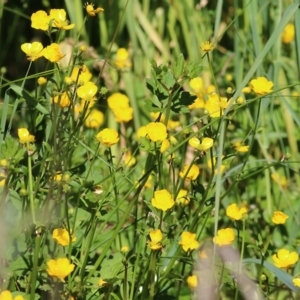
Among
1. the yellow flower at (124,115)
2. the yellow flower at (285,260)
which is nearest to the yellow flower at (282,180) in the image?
the yellow flower at (124,115)

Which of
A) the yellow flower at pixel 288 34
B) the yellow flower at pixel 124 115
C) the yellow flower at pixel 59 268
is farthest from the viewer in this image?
the yellow flower at pixel 288 34

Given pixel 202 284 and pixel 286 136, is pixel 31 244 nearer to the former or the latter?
pixel 202 284

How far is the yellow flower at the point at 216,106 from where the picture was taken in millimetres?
1519

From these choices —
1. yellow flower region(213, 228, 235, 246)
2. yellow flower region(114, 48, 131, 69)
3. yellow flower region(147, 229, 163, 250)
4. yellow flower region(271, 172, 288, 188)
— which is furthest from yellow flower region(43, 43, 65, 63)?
yellow flower region(271, 172, 288, 188)

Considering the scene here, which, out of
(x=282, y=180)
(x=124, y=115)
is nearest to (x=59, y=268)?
(x=124, y=115)

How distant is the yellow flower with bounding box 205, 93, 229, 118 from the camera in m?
1.52

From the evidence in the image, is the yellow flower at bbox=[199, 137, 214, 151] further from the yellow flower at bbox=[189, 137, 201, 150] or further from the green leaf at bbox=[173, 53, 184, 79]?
the green leaf at bbox=[173, 53, 184, 79]

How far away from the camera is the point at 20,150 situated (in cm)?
136

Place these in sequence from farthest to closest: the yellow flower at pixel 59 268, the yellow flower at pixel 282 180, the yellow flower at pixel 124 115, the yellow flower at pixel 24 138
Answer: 1. the yellow flower at pixel 282 180
2. the yellow flower at pixel 124 115
3. the yellow flower at pixel 24 138
4. the yellow flower at pixel 59 268

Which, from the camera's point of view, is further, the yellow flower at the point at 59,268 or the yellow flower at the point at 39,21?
the yellow flower at the point at 39,21

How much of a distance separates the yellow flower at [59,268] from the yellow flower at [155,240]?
17cm

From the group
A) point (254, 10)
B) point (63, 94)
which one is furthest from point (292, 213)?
point (63, 94)

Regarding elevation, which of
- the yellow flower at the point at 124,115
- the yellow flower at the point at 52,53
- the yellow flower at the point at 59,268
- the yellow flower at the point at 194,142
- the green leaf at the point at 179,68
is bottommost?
the yellow flower at the point at 59,268

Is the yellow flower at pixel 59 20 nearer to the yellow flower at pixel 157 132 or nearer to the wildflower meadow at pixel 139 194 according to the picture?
the wildflower meadow at pixel 139 194
